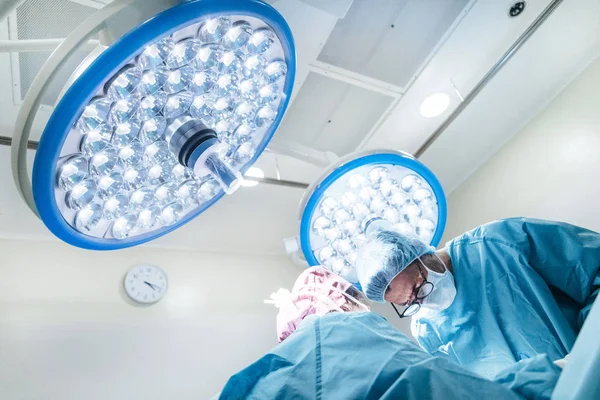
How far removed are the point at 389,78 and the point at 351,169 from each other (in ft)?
2.27

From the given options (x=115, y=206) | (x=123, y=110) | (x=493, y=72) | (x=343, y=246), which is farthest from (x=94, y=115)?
(x=493, y=72)

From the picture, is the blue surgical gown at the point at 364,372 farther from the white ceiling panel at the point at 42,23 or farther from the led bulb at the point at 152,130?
the white ceiling panel at the point at 42,23

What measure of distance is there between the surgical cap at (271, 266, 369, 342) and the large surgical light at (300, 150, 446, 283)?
10 centimetres

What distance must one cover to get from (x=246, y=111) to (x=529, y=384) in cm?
92

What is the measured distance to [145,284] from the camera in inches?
85.9

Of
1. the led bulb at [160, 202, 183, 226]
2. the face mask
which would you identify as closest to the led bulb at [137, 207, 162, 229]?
the led bulb at [160, 202, 183, 226]

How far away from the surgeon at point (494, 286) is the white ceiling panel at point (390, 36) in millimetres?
767

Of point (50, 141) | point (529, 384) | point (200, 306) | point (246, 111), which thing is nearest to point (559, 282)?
point (529, 384)

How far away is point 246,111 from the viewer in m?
1.17

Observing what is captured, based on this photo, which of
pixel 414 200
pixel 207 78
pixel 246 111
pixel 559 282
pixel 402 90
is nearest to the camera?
pixel 207 78

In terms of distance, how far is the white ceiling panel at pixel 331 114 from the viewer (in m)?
1.85

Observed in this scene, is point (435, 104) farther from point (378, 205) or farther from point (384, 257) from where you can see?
point (384, 257)

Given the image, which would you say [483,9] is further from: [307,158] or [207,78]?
[207,78]

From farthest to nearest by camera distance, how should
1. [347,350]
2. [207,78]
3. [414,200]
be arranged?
[414,200], [207,78], [347,350]
